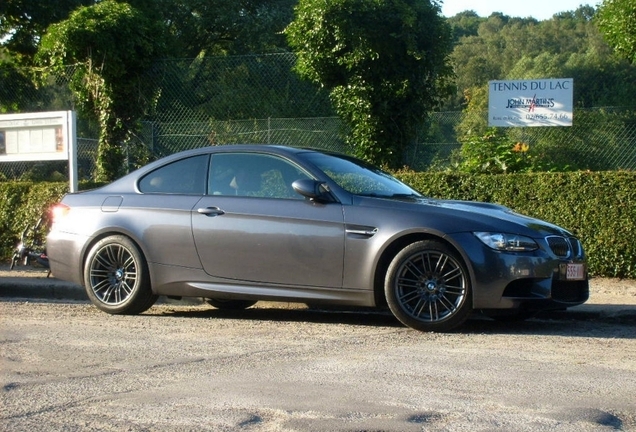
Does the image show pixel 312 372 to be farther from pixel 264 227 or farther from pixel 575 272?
pixel 575 272

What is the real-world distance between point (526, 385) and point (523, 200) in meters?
5.82

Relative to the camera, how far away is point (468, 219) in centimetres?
757

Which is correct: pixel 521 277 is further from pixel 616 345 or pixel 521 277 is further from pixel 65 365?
pixel 65 365

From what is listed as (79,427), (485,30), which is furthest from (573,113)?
(485,30)

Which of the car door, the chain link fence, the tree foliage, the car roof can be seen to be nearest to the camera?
the car door

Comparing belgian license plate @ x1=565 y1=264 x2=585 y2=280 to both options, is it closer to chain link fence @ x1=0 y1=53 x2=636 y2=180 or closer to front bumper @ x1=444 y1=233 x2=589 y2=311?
front bumper @ x1=444 y1=233 x2=589 y2=311

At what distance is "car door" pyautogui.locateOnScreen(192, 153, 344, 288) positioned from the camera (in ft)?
25.8

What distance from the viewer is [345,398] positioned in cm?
532

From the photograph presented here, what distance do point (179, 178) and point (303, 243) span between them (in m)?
1.51

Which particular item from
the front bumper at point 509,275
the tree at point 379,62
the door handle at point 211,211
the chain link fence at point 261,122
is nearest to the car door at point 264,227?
the door handle at point 211,211

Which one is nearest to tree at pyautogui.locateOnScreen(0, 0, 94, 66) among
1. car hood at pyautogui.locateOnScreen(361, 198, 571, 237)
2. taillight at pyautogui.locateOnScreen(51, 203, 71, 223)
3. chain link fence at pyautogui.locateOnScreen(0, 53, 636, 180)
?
chain link fence at pyautogui.locateOnScreen(0, 53, 636, 180)

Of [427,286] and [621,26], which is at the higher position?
[621,26]

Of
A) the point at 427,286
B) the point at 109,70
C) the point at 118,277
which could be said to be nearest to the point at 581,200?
the point at 427,286

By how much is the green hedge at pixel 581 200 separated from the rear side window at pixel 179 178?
12.7ft
